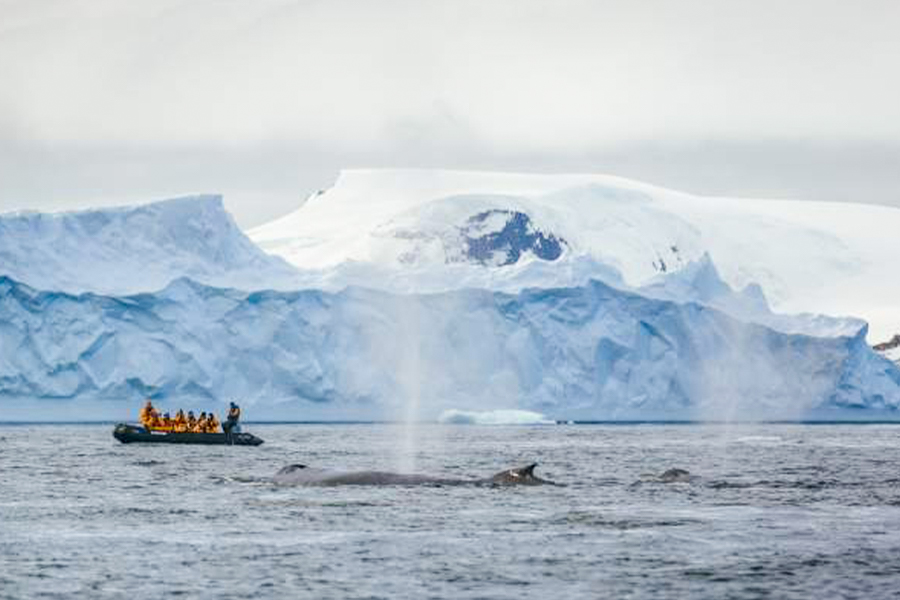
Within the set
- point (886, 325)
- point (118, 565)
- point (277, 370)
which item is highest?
point (886, 325)

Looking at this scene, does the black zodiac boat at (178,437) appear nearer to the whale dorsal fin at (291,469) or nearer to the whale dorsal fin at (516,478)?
the whale dorsal fin at (291,469)

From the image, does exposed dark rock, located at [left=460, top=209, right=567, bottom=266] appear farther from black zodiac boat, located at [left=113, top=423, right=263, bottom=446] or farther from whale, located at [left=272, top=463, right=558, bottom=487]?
whale, located at [left=272, top=463, right=558, bottom=487]

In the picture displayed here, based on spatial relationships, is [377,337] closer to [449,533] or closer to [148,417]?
[148,417]

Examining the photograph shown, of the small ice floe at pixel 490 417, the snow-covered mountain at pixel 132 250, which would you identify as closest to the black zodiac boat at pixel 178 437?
the snow-covered mountain at pixel 132 250

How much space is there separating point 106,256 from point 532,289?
23.6 m

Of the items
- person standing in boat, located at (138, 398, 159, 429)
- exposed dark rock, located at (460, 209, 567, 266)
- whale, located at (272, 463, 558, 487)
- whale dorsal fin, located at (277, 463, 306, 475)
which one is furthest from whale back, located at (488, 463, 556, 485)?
exposed dark rock, located at (460, 209, 567, 266)

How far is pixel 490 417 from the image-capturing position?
102 m

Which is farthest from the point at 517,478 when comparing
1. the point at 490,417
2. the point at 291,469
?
the point at 490,417

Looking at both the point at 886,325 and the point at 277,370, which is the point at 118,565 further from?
the point at 886,325

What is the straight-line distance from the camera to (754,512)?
41.8 metres

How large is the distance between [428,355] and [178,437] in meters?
25.3

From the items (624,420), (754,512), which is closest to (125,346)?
(624,420)

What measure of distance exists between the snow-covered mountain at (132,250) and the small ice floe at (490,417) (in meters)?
11.6

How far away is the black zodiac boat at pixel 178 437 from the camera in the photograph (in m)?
77.7
